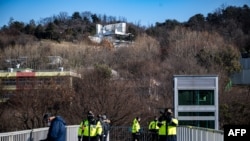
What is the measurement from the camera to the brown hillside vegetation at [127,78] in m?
→ 47.8

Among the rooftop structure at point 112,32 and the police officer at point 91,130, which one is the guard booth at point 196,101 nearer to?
the police officer at point 91,130

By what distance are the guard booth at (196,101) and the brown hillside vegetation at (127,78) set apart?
9.66m

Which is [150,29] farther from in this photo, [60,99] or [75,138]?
[75,138]

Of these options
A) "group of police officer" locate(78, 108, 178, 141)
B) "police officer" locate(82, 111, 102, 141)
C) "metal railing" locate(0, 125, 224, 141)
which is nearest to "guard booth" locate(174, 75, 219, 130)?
"group of police officer" locate(78, 108, 178, 141)

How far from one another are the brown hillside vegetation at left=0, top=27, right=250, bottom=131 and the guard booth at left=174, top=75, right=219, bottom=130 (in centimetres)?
966

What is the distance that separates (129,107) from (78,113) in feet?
15.5

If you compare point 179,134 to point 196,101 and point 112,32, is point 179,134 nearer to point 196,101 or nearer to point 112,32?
point 196,101

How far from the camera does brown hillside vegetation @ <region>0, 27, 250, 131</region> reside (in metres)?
47.8

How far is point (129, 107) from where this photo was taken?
47.4 meters

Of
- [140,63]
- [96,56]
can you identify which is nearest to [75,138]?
[140,63]

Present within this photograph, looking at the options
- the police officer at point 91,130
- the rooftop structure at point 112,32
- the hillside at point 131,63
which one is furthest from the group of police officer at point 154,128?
the rooftop structure at point 112,32

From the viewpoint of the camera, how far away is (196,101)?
2808cm

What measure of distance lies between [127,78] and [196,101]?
144 feet

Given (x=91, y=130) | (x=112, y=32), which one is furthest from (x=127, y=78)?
(x=112, y=32)
